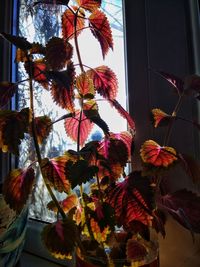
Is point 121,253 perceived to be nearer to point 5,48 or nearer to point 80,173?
point 80,173

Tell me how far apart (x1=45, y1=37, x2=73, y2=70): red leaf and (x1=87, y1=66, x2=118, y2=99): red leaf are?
0.23 feet

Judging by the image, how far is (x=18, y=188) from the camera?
0.49 metres

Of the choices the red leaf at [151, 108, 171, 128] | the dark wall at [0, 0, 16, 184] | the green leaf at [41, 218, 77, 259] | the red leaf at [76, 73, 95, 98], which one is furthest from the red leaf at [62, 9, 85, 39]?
the dark wall at [0, 0, 16, 184]

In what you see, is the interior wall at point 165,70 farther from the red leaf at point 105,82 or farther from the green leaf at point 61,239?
the green leaf at point 61,239

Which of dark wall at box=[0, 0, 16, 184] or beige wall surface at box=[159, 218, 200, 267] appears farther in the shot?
dark wall at box=[0, 0, 16, 184]

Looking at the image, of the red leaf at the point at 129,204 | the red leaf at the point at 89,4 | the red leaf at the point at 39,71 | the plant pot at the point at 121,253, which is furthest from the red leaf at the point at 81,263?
the red leaf at the point at 89,4

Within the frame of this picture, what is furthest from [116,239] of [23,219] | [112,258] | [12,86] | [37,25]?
[37,25]

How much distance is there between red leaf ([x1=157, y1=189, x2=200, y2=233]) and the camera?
1.48 ft

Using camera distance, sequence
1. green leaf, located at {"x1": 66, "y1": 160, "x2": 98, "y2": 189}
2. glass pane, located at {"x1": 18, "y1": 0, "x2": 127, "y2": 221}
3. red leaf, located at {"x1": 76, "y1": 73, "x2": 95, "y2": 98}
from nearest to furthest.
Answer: green leaf, located at {"x1": 66, "y1": 160, "x2": 98, "y2": 189}
red leaf, located at {"x1": 76, "y1": 73, "x2": 95, "y2": 98}
glass pane, located at {"x1": 18, "y1": 0, "x2": 127, "y2": 221}

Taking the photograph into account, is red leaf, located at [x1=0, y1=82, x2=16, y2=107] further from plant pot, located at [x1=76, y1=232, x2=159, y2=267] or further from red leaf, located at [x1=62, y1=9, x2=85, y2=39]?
plant pot, located at [x1=76, y1=232, x2=159, y2=267]

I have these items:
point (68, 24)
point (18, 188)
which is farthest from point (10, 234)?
point (68, 24)

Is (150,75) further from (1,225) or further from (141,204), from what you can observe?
(1,225)

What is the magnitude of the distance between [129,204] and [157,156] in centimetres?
8

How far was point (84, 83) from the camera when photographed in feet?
1.72
